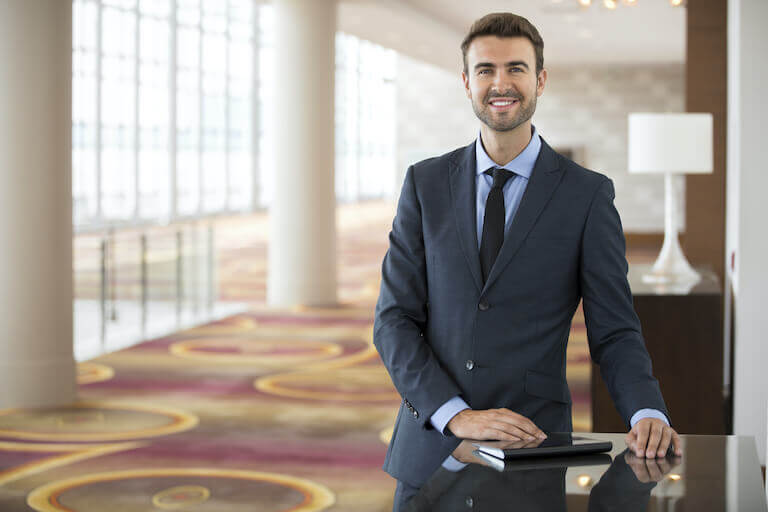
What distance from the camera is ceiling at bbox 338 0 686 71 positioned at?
1565 centimetres

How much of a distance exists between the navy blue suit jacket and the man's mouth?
0.66ft

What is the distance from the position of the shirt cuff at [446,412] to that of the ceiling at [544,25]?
1273cm

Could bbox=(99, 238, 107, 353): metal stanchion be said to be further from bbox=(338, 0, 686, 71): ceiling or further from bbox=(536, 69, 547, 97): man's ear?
bbox=(536, 69, 547, 97): man's ear

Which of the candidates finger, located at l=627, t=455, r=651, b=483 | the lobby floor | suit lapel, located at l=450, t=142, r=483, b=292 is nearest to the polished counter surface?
finger, located at l=627, t=455, r=651, b=483

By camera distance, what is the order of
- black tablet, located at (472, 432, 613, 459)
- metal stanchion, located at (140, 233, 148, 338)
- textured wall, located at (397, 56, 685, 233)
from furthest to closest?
1. textured wall, located at (397, 56, 685, 233)
2. metal stanchion, located at (140, 233, 148, 338)
3. black tablet, located at (472, 432, 613, 459)

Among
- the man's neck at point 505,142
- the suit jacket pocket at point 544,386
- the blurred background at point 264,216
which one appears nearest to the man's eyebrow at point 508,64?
the man's neck at point 505,142

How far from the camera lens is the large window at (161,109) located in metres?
18.6

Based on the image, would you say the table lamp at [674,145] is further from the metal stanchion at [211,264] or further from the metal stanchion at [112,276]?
the metal stanchion at [211,264]

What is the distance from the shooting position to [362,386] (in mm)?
8367

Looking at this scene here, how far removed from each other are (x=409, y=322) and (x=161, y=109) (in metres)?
20.2

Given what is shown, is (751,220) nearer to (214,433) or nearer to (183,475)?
(183,475)

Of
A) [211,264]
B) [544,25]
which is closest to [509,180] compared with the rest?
[211,264]

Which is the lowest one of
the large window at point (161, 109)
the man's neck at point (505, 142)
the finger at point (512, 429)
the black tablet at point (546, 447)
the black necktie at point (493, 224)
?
the black tablet at point (546, 447)

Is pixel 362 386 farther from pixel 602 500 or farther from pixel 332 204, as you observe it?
pixel 602 500
